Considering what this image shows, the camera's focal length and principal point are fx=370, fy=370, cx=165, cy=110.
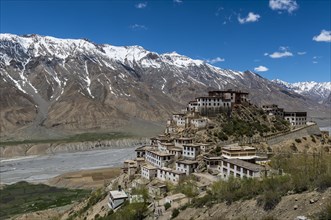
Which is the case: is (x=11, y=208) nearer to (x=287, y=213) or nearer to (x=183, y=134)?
(x=183, y=134)

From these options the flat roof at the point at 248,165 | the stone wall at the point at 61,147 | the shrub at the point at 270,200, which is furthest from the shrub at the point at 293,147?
the stone wall at the point at 61,147

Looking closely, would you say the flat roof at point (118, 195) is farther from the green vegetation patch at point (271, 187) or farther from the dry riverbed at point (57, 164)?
the dry riverbed at point (57, 164)

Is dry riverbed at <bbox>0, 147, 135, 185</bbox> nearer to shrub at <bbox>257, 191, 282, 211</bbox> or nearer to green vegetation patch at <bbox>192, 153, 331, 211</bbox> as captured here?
green vegetation patch at <bbox>192, 153, 331, 211</bbox>

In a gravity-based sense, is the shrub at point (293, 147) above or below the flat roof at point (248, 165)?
above

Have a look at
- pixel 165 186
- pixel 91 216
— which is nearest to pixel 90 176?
pixel 91 216

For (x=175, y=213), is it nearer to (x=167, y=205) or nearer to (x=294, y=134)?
(x=167, y=205)

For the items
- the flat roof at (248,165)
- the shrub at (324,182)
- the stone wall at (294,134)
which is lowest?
the flat roof at (248,165)

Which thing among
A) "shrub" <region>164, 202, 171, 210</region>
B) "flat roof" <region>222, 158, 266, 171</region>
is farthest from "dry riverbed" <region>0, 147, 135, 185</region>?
"shrub" <region>164, 202, 171, 210</region>

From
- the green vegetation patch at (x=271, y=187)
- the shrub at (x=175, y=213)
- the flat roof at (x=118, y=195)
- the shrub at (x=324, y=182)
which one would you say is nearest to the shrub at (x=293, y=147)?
the green vegetation patch at (x=271, y=187)

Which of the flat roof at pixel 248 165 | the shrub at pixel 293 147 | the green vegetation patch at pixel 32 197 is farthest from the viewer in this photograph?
the green vegetation patch at pixel 32 197

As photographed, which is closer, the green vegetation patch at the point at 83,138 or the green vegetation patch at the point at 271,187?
the green vegetation patch at the point at 271,187

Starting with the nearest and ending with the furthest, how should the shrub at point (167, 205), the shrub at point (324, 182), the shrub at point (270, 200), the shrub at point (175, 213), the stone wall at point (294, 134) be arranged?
the shrub at point (324, 182)
the shrub at point (270, 200)
the shrub at point (175, 213)
the shrub at point (167, 205)
the stone wall at point (294, 134)
